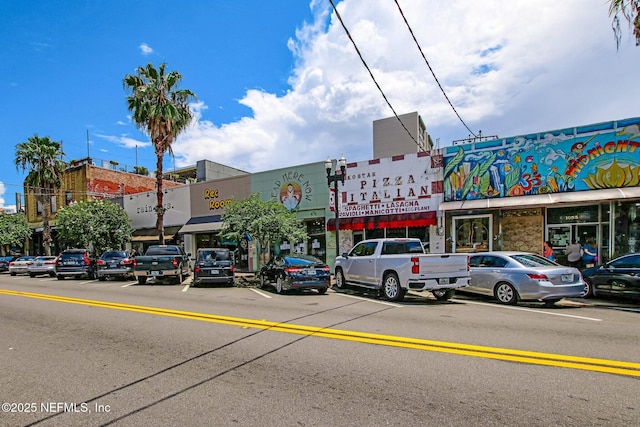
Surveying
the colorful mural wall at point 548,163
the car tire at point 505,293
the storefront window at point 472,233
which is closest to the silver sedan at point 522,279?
the car tire at point 505,293

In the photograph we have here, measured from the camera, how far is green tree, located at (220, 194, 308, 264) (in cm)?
1723

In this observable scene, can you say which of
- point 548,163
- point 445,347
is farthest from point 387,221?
point 445,347

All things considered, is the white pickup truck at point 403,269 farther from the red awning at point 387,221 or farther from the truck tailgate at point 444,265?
the red awning at point 387,221

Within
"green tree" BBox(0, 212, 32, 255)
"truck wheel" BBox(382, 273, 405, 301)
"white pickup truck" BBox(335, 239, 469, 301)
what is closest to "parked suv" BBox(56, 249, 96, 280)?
"white pickup truck" BBox(335, 239, 469, 301)

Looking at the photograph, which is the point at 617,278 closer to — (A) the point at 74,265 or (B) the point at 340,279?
(B) the point at 340,279

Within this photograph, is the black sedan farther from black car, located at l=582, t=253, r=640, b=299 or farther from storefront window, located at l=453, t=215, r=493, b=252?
black car, located at l=582, t=253, r=640, b=299

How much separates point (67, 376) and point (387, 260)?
8640 millimetres

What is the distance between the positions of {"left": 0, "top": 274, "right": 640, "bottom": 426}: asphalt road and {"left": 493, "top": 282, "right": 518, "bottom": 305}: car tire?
1.28m

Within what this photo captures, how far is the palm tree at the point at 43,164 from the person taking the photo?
32.2m

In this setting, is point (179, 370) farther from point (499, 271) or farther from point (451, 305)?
point (499, 271)

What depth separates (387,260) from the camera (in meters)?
11.9

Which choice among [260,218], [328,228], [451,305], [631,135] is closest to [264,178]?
[328,228]

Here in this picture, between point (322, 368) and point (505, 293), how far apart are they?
7748 millimetres

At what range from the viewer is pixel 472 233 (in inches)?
712
